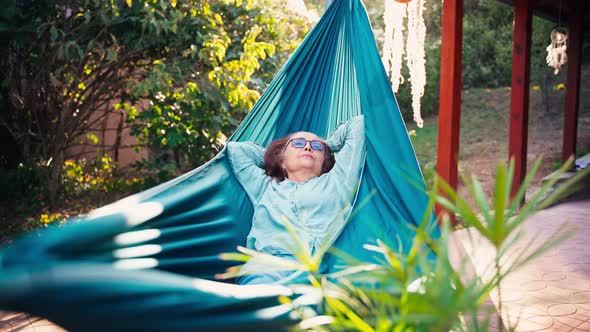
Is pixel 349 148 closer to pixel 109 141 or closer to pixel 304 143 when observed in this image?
pixel 304 143

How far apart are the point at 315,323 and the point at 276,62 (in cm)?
337

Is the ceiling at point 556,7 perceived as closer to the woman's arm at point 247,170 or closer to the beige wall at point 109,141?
the woman's arm at point 247,170

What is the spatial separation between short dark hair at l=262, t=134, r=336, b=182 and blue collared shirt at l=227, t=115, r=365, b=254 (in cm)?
3

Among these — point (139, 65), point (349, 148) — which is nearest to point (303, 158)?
point (349, 148)

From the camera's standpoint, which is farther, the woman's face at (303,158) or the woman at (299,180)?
the woman's face at (303,158)

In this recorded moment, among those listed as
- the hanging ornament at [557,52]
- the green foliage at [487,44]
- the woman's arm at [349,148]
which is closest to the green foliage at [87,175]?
the woman's arm at [349,148]

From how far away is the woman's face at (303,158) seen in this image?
2.11m

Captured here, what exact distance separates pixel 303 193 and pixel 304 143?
0.22 metres

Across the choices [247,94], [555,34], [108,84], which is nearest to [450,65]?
[247,94]

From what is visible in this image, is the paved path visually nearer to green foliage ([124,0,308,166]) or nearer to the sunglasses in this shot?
the sunglasses

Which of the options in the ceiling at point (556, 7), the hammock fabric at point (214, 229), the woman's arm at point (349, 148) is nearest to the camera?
the hammock fabric at point (214, 229)

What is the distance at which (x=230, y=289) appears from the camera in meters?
1.04

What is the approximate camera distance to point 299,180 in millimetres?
2148

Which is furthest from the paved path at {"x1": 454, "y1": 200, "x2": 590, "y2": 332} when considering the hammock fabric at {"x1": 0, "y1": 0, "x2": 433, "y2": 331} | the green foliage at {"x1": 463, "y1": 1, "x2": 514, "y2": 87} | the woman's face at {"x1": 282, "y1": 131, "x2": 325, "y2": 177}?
the green foliage at {"x1": 463, "y1": 1, "x2": 514, "y2": 87}
